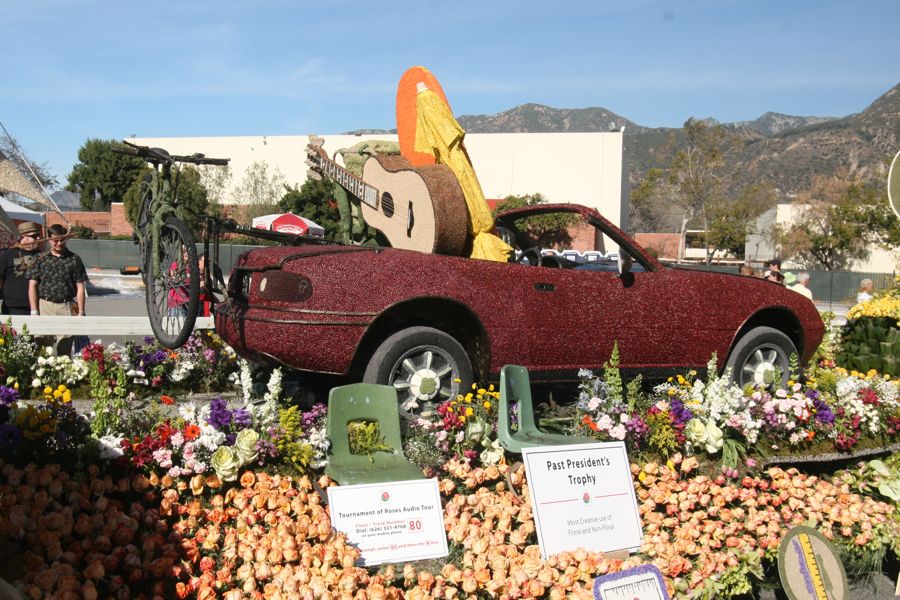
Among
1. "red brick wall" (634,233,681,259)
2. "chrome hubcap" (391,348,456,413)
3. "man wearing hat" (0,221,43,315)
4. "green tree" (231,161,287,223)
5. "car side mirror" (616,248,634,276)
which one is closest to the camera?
"chrome hubcap" (391,348,456,413)

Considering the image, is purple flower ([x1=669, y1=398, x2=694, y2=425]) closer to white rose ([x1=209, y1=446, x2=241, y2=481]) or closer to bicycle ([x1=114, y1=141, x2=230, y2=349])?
white rose ([x1=209, y1=446, x2=241, y2=481])

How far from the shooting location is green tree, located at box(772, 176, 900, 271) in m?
44.1

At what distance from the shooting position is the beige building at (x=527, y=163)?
177 feet

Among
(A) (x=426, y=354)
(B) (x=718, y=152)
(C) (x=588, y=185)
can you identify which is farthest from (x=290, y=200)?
(A) (x=426, y=354)

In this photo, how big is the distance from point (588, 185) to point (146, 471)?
5207 centimetres

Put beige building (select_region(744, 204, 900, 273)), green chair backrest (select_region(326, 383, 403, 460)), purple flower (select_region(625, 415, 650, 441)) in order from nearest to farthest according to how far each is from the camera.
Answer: green chair backrest (select_region(326, 383, 403, 460)), purple flower (select_region(625, 415, 650, 441)), beige building (select_region(744, 204, 900, 273))

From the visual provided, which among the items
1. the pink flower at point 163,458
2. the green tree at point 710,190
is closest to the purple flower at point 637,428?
the pink flower at point 163,458

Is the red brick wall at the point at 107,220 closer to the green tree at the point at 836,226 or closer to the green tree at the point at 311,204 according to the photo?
the green tree at the point at 311,204

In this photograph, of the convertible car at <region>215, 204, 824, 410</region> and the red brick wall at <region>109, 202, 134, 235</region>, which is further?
the red brick wall at <region>109, 202, 134, 235</region>

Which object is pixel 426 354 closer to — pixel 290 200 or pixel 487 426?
pixel 487 426

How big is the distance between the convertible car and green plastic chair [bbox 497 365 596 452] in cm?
44

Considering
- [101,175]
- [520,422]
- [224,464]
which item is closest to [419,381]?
[520,422]

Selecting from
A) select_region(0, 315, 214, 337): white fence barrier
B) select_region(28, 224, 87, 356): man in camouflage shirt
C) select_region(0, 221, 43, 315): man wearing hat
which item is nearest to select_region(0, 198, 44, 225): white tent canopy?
select_region(0, 221, 43, 315): man wearing hat

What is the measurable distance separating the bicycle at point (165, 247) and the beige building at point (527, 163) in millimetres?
47177
